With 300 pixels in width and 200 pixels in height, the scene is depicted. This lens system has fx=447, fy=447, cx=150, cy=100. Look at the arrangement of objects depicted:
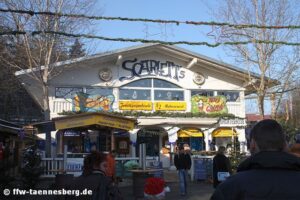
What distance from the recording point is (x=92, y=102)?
25.7 meters

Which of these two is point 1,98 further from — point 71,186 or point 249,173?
point 249,173

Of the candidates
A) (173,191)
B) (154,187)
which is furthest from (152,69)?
(154,187)

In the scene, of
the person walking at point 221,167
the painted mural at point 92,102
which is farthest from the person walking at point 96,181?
the painted mural at point 92,102

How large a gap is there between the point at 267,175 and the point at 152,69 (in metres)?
25.4

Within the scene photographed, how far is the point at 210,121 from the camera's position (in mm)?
27703

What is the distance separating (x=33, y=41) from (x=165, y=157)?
10445mm

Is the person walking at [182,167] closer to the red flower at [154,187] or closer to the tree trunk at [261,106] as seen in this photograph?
the red flower at [154,187]

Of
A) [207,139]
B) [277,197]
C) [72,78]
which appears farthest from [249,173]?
[207,139]

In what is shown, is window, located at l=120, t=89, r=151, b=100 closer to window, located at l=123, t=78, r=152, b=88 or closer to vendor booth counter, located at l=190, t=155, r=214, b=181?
window, located at l=123, t=78, r=152, b=88

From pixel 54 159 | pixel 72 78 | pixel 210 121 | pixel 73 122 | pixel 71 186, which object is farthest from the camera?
pixel 210 121

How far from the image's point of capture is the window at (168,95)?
27.2 metres

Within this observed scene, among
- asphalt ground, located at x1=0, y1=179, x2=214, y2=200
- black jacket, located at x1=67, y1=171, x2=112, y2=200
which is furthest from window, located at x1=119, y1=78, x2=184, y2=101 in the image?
black jacket, located at x1=67, y1=171, x2=112, y2=200

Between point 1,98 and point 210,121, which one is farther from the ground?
point 1,98

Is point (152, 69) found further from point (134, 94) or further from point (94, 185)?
point (94, 185)
